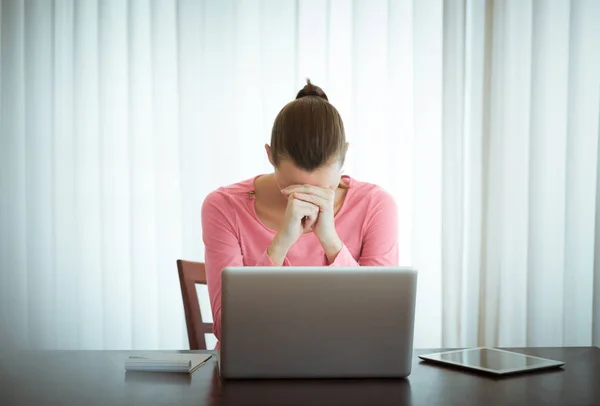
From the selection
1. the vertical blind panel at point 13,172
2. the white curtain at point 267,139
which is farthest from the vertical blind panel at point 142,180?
the vertical blind panel at point 13,172

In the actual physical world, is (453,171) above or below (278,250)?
above

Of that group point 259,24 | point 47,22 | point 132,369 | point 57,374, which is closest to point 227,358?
point 132,369

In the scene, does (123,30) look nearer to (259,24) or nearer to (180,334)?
(259,24)

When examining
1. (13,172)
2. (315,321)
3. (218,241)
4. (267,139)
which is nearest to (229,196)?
(218,241)

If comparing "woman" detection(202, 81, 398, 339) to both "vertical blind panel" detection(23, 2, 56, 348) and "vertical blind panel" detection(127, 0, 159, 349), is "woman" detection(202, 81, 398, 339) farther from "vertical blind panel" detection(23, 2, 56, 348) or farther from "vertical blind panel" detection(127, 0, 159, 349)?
"vertical blind panel" detection(23, 2, 56, 348)

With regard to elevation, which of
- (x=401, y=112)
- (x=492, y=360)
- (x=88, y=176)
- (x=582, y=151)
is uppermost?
(x=401, y=112)

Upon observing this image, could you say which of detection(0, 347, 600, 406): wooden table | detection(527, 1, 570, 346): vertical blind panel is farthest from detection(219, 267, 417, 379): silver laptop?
detection(527, 1, 570, 346): vertical blind panel

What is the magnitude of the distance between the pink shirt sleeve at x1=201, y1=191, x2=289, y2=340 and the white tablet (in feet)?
2.00

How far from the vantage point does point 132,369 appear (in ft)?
4.30

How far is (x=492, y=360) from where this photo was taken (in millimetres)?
1385

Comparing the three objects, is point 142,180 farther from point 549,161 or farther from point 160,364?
point 160,364

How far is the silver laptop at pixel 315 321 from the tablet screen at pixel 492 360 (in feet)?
0.71

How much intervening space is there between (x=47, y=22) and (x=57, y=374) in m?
2.41

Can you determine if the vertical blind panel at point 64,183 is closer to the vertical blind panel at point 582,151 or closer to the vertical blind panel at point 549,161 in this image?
the vertical blind panel at point 549,161
